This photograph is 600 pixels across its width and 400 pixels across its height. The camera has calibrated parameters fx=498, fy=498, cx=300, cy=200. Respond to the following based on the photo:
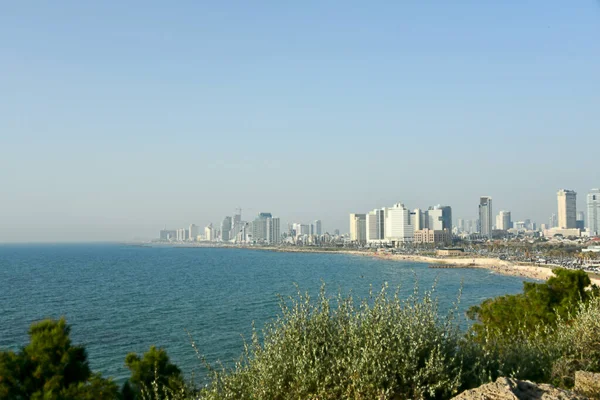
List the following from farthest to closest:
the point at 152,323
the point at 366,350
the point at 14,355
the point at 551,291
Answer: the point at 152,323, the point at 551,291, the point at 14,355, the point at 366,350

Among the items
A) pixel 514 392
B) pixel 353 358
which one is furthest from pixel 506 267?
pixel 514 392

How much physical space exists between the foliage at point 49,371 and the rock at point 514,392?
6042 millimetres

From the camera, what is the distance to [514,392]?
5000 millimetres

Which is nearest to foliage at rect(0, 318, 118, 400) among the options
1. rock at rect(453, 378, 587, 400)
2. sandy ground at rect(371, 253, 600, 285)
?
rock at rect(453, 378, 587, 400)

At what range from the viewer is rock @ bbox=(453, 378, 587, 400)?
16.0 ft

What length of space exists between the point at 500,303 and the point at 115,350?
721 inches

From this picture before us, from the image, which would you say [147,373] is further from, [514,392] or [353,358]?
[514,392]

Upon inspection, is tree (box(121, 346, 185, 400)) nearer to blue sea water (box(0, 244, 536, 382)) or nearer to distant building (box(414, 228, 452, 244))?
blue sea water (box(0, 244, 536, 382))

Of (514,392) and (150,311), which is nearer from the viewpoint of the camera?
(514,392)

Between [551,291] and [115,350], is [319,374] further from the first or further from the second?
[115,350]

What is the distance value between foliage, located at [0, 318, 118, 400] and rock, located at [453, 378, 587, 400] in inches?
238

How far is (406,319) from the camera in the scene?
7008 millimetres

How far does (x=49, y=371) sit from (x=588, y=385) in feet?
26.4

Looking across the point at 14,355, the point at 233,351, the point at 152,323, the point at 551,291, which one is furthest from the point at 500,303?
the point at 152,323
